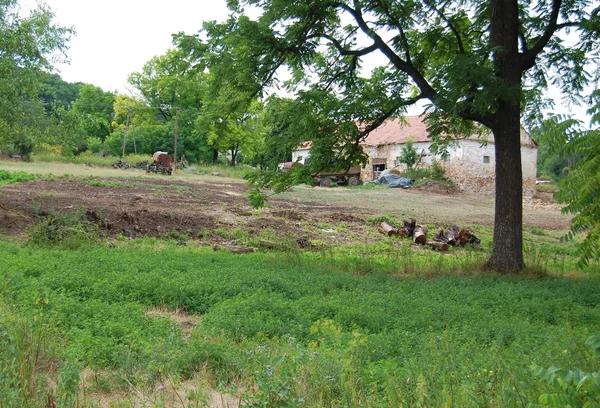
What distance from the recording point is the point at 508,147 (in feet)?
37.3

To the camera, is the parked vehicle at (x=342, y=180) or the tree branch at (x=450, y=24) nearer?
the tree branch at (x=450, y=24)

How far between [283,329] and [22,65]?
11.1 m

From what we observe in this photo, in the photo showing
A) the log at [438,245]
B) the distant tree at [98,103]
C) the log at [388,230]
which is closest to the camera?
the log at [438,245]

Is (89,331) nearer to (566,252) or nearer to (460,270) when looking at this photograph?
(460,270)

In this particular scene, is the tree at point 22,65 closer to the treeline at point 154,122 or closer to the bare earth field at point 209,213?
the bare earth field at point 209,213

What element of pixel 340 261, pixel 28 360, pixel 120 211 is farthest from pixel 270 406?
pixel 120 211

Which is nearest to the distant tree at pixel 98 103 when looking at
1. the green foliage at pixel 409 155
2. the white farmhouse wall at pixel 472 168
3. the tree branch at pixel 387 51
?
the green foliage at pixel 409 155

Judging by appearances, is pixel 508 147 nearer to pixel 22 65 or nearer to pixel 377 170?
pixel 22 65

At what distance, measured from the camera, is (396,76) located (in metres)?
12.1

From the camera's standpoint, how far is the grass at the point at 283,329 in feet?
12.4

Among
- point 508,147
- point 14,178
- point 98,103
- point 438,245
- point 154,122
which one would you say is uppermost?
point 98,103

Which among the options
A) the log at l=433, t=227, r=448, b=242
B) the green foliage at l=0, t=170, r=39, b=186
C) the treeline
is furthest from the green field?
the treeline

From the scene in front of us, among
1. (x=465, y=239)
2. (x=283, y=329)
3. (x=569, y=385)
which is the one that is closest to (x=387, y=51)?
(x=283, y=329)

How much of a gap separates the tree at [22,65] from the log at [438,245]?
38.9 ft
